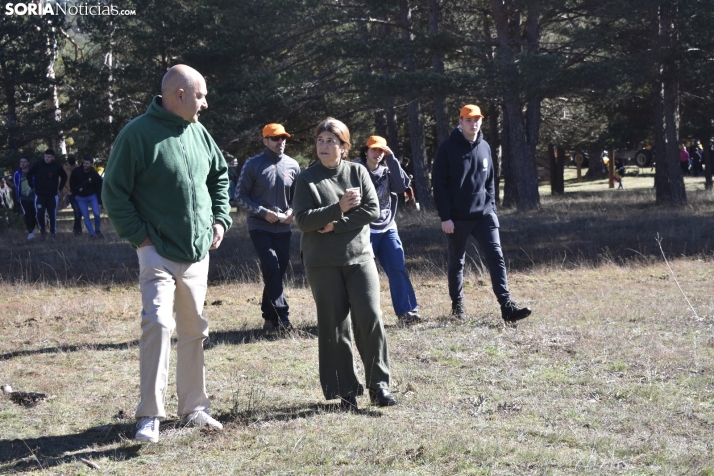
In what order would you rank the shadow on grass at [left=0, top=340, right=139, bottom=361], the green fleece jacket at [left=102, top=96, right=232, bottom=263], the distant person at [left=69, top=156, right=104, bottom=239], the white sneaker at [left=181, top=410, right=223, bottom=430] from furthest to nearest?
1. the distant person at [left=69, top=156, right=104, bottom=239]
2. the shadow on grass at [left=0, top=340, right=139, bottom=361]
3. the white sneaker at [left=181, top=410, right=223, bottom=430]
4. the green fleece jacket at [left=102, top=96, right=232, bottom=263]

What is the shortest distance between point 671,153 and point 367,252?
2050 centimetres

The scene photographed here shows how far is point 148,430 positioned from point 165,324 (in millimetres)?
578

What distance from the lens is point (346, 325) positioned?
548 cm

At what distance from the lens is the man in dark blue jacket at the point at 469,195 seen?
8.09 meters

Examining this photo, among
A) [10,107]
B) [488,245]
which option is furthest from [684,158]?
[488,245]

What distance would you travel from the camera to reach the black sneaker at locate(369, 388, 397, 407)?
541 centimetres

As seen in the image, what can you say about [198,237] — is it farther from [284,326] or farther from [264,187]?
[284,326]

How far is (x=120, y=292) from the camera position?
466 inches

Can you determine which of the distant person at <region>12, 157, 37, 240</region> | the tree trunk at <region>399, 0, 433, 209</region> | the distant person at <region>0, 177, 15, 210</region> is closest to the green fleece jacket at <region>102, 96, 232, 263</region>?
the distant person at <region>12, 157, 37, 240</region>

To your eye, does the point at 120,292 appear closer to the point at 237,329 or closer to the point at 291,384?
the point at 237,329

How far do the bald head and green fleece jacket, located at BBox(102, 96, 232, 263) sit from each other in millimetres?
46

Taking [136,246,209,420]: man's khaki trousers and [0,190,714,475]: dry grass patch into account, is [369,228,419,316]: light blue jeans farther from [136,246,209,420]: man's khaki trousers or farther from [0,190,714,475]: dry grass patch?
[136,246,209,420]: man's khaki trousers

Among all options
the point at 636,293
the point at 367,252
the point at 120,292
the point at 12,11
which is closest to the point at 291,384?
the point at 367,252

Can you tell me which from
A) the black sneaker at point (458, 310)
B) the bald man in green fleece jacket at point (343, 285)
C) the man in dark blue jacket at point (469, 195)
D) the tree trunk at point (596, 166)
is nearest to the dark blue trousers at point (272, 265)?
the man in dark blue jacket at point (469, 195)
